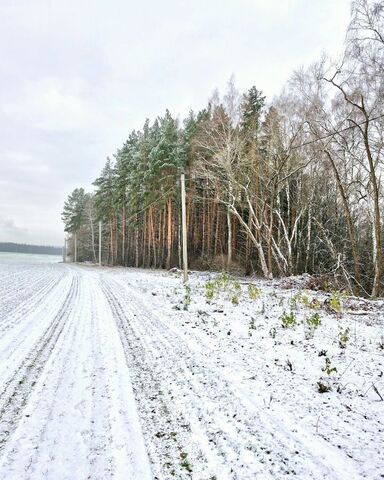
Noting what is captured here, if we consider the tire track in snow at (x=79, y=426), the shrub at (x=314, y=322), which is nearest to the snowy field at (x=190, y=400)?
the tire track in snow at (x=79, y=426)

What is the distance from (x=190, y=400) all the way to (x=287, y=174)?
16.3 m

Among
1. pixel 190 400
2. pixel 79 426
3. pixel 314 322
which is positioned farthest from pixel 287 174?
pixel 79 426

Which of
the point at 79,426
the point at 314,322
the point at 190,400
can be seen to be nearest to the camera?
the point at 79,426

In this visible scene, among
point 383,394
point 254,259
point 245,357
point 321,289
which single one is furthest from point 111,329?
point 254,259

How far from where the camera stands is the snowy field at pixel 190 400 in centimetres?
238

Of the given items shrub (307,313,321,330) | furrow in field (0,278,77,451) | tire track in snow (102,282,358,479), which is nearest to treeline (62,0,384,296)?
shrub (307,313,321,330)

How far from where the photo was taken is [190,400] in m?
3.43

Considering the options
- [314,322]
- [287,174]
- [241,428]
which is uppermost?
[287,174]

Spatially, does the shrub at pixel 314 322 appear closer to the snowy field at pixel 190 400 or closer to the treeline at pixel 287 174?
the snowy field at pixel 190 400

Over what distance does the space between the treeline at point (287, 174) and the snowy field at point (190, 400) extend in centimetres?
696

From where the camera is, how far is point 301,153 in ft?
56.5

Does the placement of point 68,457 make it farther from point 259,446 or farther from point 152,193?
point 152,193

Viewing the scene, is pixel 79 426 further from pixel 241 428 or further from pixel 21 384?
pixel 241 428

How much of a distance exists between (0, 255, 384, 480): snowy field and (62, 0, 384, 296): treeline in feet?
22.8
